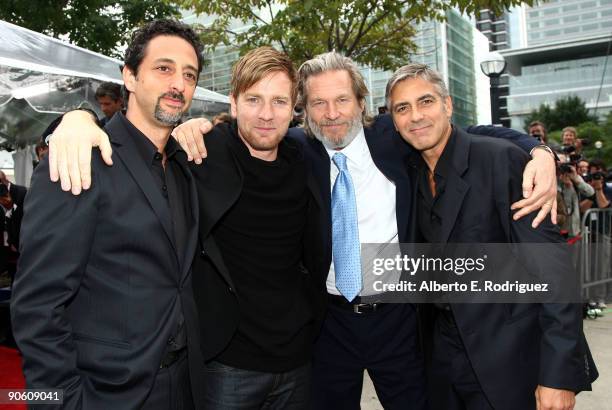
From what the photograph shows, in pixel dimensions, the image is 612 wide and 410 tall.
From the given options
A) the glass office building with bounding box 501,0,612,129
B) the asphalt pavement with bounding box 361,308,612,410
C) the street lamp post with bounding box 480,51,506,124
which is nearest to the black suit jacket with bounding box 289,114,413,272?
the asphalt pavement with bounding box 361,308,612,410

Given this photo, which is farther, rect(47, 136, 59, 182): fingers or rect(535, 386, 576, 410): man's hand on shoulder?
rect(535, 386, 576, 410): man's hand on shoulder

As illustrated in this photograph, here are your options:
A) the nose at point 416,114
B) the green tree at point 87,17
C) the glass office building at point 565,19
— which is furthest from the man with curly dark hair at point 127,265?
the glass office building at point 565,19

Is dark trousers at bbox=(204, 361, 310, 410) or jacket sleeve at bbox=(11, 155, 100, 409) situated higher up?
jacket sleeve at bbox=(11, 155, 100, 409)

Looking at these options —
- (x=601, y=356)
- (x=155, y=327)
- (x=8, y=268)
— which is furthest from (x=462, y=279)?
(x=8, y=268)

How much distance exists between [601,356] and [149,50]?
5298 mm

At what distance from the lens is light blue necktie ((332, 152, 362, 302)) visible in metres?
2.70

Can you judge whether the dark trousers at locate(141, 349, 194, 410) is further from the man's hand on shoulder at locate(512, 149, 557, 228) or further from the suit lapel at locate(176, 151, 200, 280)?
the man's hand on shoulder at locate(512, 149, 557, 228)

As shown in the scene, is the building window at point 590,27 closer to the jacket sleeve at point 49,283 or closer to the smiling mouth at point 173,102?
the smiling mouth at point 173,102

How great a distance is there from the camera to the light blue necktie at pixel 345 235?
2701 millimetres

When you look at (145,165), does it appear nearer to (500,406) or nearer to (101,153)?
(101,153)

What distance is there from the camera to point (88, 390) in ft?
5.65

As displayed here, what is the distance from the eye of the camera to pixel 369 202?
9.16ft

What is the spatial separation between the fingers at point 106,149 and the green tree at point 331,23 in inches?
226

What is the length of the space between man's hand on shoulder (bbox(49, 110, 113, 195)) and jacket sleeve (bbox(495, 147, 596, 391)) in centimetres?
177
